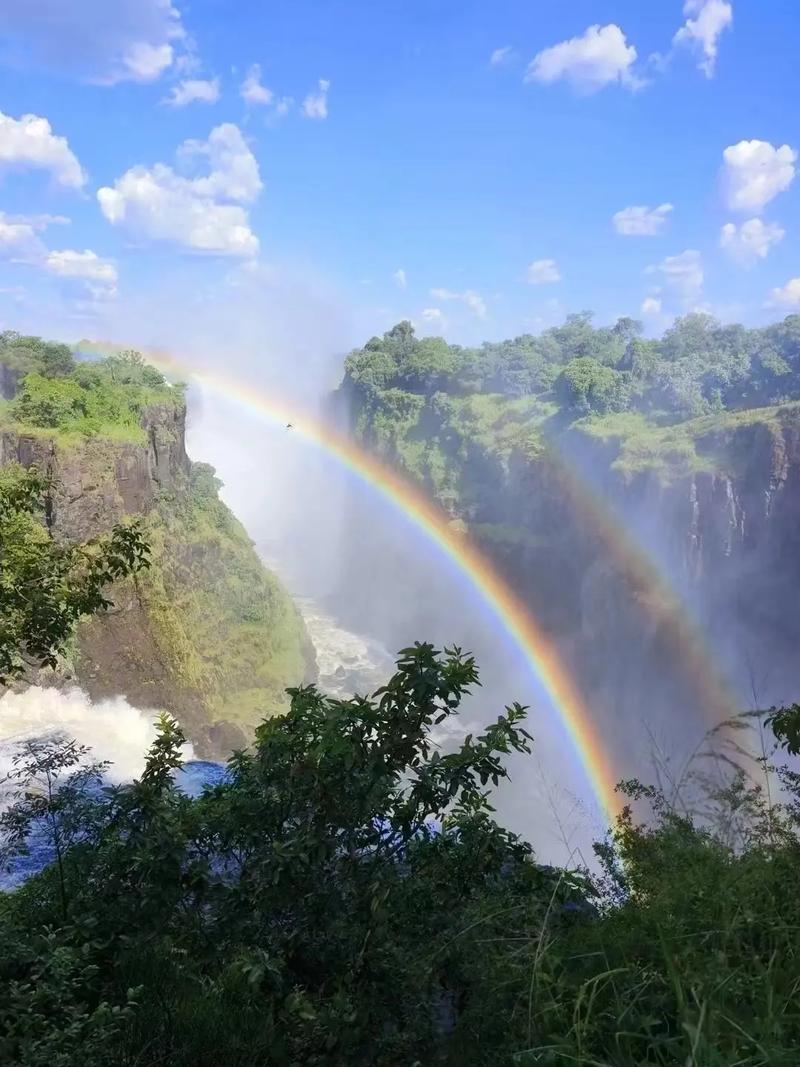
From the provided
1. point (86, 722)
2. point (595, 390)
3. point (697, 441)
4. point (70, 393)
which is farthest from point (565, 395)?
point (86, 722)

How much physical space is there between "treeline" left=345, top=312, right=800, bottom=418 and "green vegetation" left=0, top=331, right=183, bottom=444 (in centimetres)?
2600

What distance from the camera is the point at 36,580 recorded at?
5.70m

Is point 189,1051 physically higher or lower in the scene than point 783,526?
lower

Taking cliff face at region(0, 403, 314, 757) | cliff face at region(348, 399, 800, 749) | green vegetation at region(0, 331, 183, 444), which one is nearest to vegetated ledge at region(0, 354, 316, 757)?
cliff face at region(0, 403, 314, 757)

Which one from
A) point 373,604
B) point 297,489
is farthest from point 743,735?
point 297,489

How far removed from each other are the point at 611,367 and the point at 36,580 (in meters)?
57.1

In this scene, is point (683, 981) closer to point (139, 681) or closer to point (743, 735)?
point (743, 735)

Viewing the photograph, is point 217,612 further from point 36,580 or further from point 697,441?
point 36,580

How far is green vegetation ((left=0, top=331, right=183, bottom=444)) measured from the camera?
34.0 metres

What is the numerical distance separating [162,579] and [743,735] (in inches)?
1050

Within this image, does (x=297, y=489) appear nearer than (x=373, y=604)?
No

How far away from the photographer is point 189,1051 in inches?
152

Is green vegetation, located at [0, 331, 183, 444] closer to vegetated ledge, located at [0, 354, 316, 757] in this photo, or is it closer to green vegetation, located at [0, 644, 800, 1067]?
vegetated ledge, located at [0, 354, 316, 757]

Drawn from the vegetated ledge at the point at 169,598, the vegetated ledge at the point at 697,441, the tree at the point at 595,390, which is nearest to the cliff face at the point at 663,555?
the vegetated ledge at the point at 697,441
